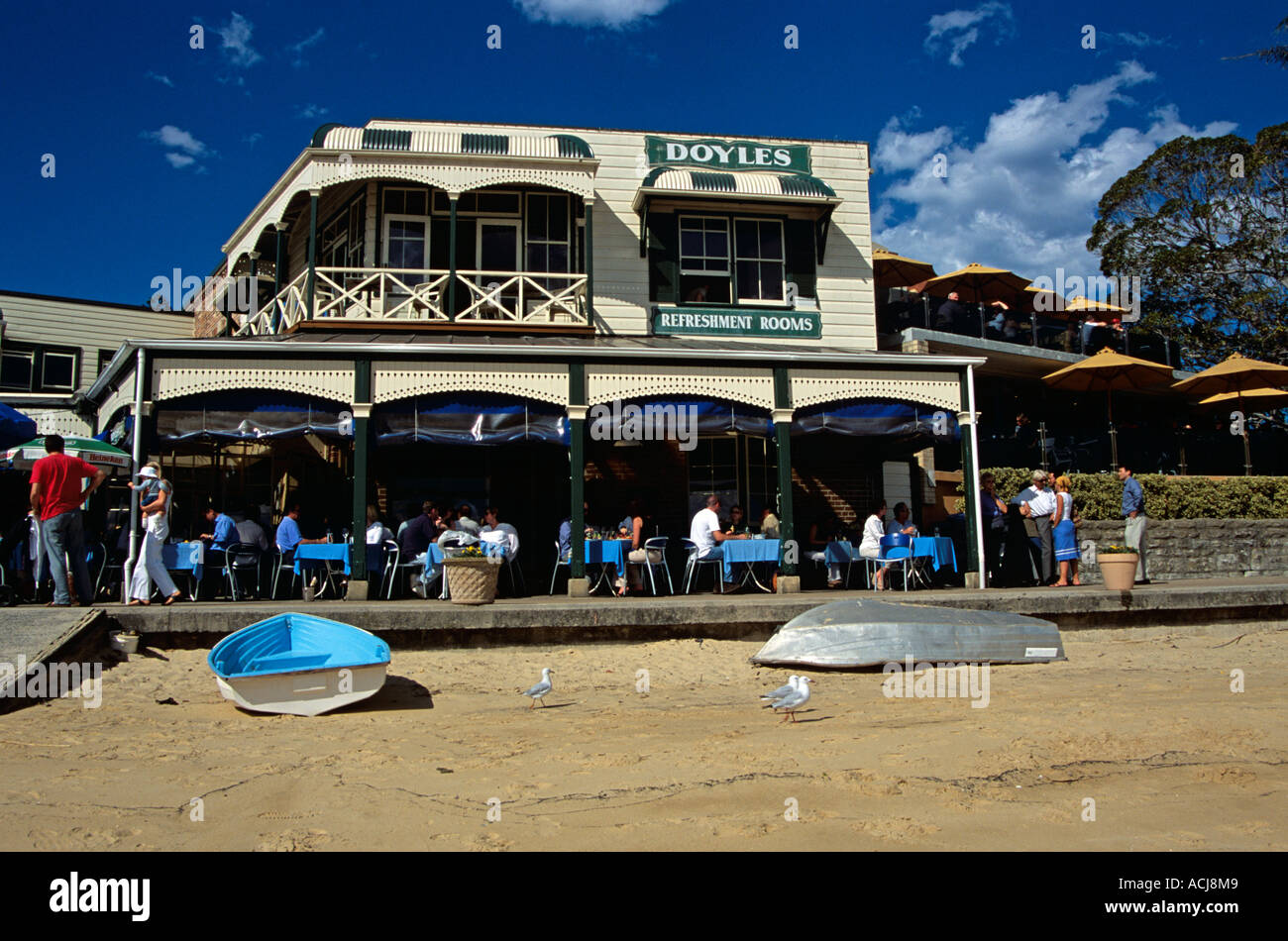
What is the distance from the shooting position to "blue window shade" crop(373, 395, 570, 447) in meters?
12.8

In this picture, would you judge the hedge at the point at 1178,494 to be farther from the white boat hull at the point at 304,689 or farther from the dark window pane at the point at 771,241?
the white boat hull at the point at 304,689

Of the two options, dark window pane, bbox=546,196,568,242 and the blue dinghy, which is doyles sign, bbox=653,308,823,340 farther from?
the blue dinghy

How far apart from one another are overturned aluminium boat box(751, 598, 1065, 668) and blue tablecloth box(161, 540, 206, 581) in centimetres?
693

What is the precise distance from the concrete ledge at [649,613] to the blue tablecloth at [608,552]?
82 centimetres

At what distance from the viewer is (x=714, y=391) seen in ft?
44.1

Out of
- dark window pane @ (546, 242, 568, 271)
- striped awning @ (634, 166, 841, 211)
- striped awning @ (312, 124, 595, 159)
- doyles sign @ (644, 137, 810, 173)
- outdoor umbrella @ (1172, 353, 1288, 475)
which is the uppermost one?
doyles sign @ (644, 137, 810, 173)

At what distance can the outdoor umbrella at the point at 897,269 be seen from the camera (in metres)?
22.8

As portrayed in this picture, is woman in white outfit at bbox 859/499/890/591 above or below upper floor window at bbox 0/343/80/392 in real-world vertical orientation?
below

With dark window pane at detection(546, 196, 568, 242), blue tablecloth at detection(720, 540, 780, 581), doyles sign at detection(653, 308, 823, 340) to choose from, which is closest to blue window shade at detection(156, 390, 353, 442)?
blue tablecloth at detection(720, 540, 780, 581)

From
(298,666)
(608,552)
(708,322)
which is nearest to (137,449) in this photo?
(298,666)

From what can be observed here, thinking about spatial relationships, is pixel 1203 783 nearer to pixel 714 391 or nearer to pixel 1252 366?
pixel 714 391

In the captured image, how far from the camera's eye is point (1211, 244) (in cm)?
2400
